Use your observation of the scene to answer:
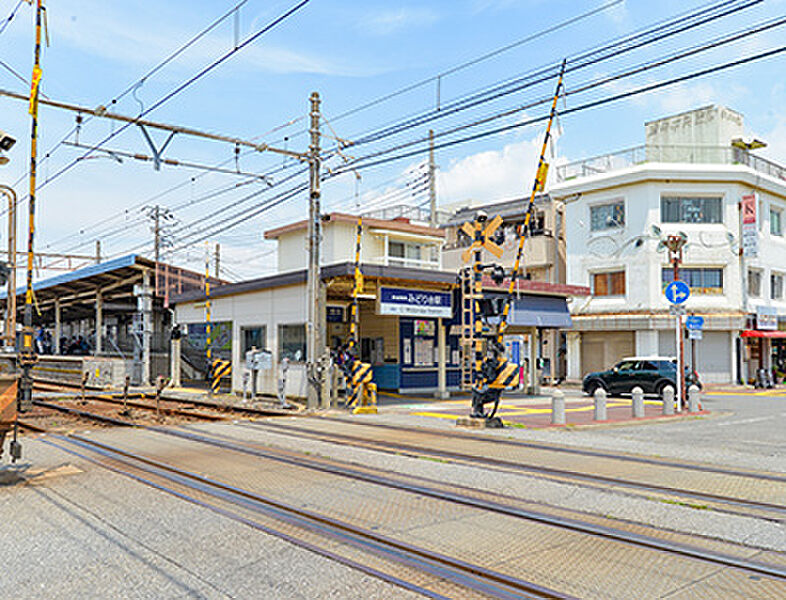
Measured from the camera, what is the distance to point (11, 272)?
8.69 meters

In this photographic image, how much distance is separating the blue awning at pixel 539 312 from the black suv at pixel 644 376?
2621mm

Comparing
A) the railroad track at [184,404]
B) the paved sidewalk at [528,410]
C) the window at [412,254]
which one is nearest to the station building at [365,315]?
the window at [412,254]

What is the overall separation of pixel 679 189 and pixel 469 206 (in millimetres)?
18745

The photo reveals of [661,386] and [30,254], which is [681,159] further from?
[30,254]

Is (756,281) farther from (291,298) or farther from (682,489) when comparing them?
(682,489)

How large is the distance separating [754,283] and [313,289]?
93.7 feet

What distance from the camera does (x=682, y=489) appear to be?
843cm

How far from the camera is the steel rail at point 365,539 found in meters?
4.99

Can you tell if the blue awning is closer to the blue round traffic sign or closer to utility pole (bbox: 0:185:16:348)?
the blue round traffic sign

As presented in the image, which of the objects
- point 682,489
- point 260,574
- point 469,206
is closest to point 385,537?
point 260,574

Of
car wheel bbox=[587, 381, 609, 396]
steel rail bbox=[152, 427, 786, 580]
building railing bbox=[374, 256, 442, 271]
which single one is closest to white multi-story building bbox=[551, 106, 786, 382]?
building railing bbox=[374, 256, 442, 271]

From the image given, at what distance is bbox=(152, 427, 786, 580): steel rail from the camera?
5.59 m

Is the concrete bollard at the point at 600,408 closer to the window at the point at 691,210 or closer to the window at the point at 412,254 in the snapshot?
the window at the point at 412,254

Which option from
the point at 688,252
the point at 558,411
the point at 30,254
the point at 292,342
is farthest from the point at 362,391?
the point at 688,252
